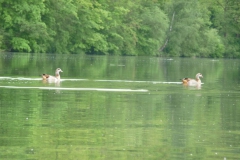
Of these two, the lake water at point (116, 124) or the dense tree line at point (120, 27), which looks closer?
the lake water at point (116, 124)

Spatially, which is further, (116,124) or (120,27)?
(120,27)

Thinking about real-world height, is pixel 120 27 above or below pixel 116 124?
above

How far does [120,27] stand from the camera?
328 feet

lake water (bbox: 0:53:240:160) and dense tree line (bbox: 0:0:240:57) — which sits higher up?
dense tree line (bbox: 0:0:240:57)

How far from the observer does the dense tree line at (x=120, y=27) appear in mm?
81125

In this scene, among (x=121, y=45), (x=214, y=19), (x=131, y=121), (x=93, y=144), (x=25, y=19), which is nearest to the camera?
(x=93, y=144)

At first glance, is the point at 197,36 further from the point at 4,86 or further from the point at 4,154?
the point at 4,154

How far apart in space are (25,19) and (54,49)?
670 centimetres

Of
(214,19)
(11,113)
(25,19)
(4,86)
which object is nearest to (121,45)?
(25,19)

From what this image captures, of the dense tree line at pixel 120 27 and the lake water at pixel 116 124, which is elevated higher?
the dense tree line at pixel 120 27

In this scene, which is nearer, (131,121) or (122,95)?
(131,121)

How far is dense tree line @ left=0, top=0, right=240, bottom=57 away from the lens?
3194 inches

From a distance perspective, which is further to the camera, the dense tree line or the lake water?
the dense tree line

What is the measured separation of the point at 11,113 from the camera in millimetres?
18625
